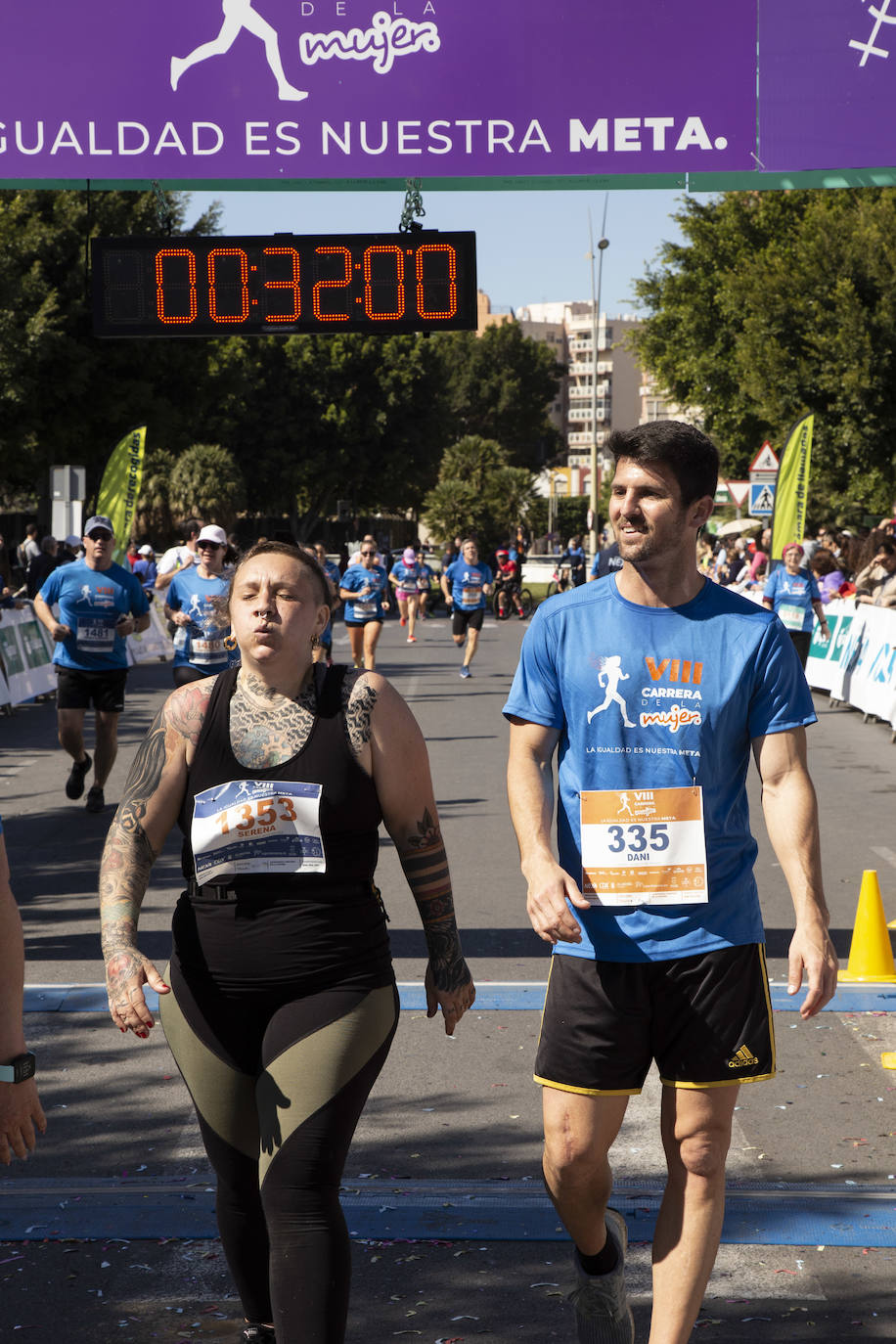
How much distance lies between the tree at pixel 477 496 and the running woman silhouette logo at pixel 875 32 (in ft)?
151

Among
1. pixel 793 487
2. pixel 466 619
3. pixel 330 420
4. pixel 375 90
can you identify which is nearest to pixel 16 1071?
pixel 375 90

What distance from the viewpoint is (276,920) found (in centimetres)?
318

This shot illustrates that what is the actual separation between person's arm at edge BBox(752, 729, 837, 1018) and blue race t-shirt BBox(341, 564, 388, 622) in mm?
15479

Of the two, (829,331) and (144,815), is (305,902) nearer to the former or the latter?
(144,815)

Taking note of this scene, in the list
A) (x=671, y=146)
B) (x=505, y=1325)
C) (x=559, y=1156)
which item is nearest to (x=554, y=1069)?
(x=559, y=1156)

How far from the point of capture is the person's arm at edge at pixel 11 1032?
277cm

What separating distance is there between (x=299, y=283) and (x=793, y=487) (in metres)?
13.7

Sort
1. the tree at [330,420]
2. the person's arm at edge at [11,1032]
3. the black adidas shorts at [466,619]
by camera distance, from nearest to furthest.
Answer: the person's arm at edge at [11,1032], the black adidas shorts at [466,619], the tree at [330,420]

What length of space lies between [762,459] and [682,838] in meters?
26.4

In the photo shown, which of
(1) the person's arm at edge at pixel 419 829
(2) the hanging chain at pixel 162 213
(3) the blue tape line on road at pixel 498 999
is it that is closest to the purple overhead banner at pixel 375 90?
(2) the hanging chain at pixel 162 213

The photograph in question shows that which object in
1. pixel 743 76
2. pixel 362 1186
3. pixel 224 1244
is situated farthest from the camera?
pixel 743 76

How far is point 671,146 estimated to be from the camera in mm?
7375

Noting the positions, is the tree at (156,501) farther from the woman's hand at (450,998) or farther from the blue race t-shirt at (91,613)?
the woman's hand at (450,998)

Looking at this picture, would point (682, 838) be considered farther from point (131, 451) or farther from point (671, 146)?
point (131, 451)
